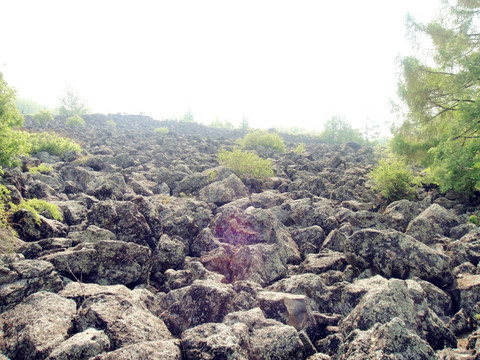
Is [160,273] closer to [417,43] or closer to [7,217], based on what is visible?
[7,217]

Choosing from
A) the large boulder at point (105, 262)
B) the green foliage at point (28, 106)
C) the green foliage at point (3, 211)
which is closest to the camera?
the large boulder at point (105, 262)

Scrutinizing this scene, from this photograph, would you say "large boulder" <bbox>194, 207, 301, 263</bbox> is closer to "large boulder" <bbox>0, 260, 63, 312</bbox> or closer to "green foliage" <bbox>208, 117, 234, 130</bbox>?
"large boulder" <bbox>0, 260, 63, 312</bbox>

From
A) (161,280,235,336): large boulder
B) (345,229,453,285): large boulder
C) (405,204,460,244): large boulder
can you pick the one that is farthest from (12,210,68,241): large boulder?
(405,204,460,244): large boulder

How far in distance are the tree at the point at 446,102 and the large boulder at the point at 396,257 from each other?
5005 millimetres

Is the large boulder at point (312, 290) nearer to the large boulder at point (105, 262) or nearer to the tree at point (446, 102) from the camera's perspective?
the large boulder at point (105, 262)

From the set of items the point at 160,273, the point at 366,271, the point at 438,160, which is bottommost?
the point at 160,273

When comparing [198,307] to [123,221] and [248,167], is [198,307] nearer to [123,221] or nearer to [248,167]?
[123,221]

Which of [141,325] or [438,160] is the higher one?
[438,160]

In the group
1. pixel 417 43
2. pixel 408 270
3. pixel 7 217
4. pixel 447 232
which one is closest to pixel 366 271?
pixel 408 270

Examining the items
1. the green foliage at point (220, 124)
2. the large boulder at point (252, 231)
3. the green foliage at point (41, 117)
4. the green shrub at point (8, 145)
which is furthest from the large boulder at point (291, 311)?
the green foliage at point (220, 124)

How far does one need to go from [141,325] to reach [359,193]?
34.5 feet

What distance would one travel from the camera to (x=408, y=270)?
502 centimetres

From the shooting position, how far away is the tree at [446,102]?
370 inches

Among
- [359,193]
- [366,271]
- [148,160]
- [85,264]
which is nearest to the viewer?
[85,264]
